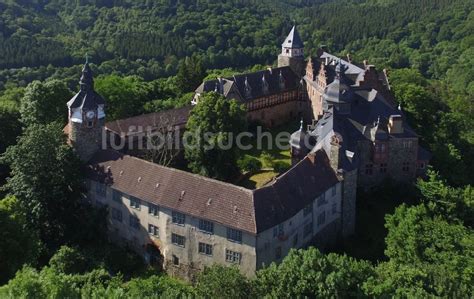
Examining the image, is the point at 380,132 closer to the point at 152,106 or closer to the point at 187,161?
the point at 187,161

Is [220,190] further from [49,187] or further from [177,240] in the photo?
[49,187]

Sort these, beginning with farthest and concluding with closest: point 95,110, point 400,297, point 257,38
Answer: point 257,38
point 95,110
point 400,297

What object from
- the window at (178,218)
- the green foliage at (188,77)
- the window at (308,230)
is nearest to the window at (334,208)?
the window at (308,230)

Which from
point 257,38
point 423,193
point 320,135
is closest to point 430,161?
point 423,193

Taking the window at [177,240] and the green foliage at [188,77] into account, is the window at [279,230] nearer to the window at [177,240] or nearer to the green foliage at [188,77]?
the window at [177,240]

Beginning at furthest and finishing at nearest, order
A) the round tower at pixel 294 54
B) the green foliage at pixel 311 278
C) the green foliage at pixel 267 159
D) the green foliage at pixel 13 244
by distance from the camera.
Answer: the round tower at pixel 294 54, the green foliage at pixel 267 159, the green foliage at pixel 13 244, the green foliage at pixel 311 278

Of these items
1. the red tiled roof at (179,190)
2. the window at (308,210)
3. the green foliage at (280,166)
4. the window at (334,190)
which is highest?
the red tiled roof at (179,190)
